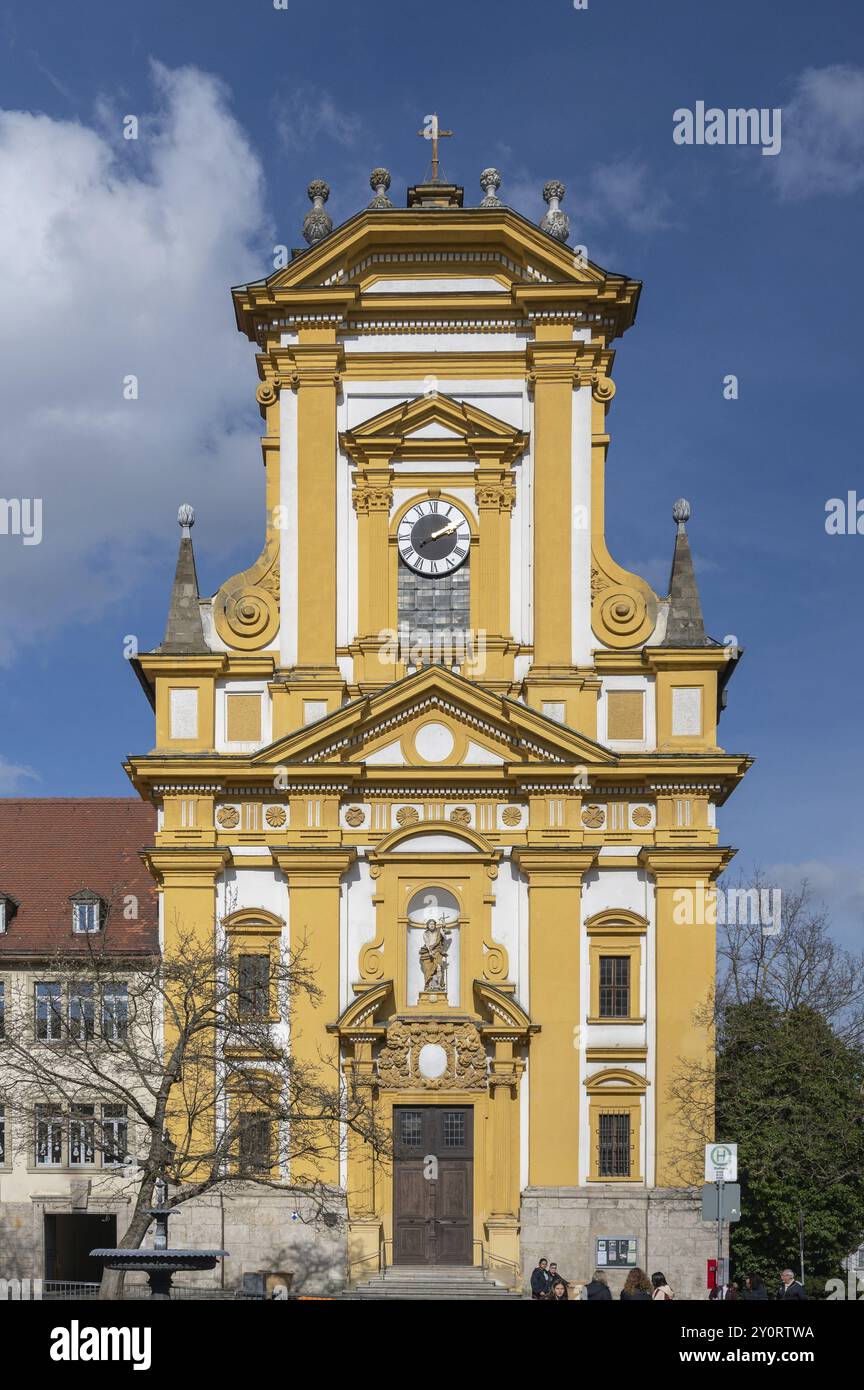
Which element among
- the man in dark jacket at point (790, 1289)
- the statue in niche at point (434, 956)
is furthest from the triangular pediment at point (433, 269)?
the man in dark jacket at point (790, 1289)

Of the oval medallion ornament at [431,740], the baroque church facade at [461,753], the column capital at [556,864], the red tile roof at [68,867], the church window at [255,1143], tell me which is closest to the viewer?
the church window at [255,1143]

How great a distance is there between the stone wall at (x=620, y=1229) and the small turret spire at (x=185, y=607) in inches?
513

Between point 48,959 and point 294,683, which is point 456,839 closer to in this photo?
point 294,683

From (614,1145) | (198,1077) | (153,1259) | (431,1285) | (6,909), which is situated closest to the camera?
(153,1259)

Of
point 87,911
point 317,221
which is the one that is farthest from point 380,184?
point 87,911

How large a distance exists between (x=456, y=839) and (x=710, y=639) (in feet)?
21.9

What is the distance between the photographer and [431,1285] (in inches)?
1407

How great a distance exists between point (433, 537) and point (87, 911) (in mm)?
13566

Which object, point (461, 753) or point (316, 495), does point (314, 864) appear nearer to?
point (461, 753)

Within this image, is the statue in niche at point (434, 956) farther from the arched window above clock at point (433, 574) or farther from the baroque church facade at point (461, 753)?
the arched window above clock at point (433, 574)

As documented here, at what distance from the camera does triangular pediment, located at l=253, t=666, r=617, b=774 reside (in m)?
38.3

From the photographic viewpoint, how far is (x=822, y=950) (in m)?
50.3

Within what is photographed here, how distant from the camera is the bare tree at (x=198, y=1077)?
3112 cm
